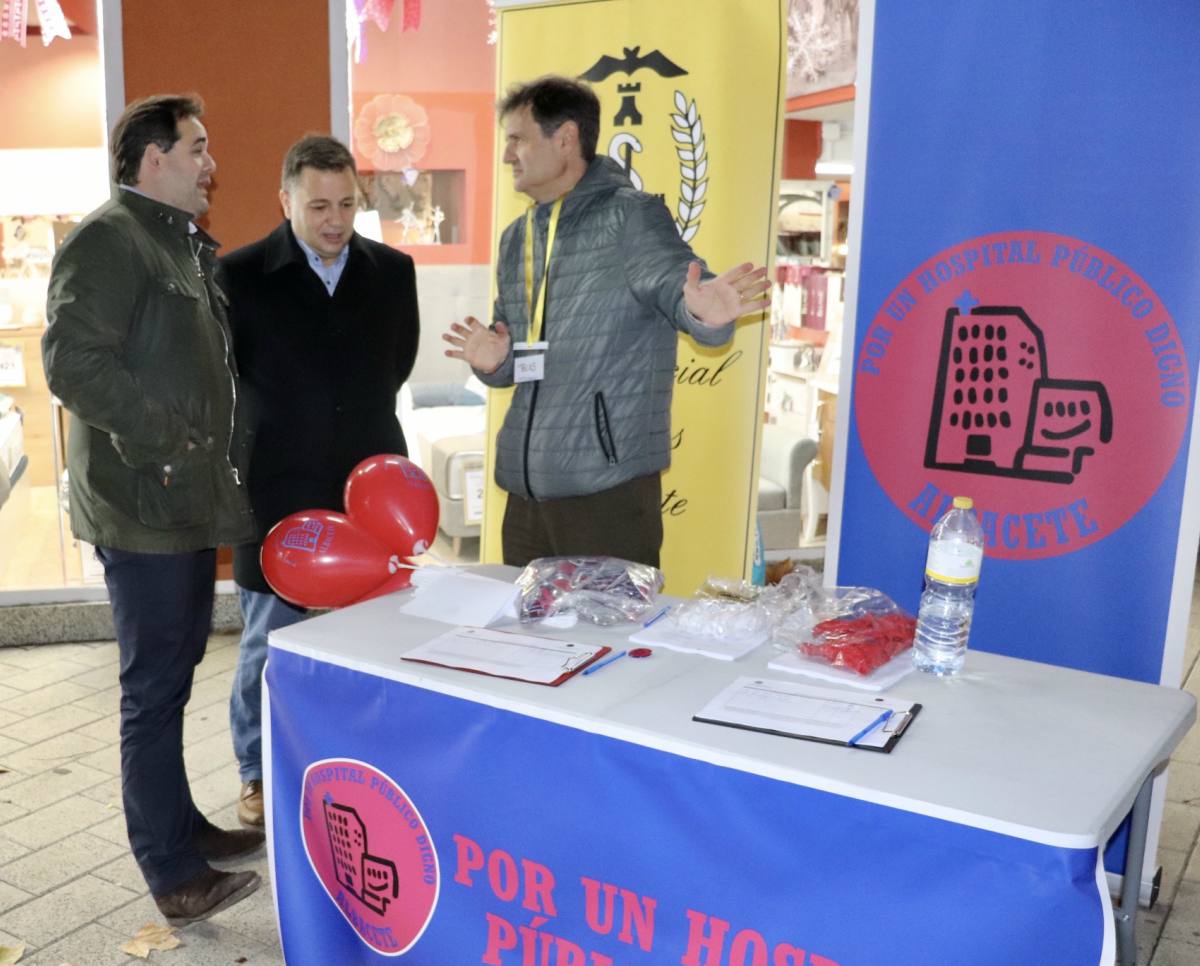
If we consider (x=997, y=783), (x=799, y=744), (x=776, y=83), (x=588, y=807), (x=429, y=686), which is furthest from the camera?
(x=776, y=83)

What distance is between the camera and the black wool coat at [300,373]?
2705mm

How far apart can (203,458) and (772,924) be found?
1414 mm

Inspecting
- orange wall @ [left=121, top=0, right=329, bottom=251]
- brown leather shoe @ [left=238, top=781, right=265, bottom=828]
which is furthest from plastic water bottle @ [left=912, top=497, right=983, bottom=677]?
orange wall @ [left=121, top=0, right=329, bottom=251]

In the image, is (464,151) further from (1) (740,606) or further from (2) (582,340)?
(1) (740,606)

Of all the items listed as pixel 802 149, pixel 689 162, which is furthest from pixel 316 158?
pixel 802 149

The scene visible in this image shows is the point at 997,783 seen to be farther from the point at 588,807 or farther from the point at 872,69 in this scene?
the point at 872,69

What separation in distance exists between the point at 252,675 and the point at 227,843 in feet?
1.28

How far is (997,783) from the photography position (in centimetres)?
142

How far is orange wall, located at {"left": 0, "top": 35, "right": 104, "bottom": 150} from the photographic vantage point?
4039mm

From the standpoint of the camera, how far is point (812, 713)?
1.62 metres

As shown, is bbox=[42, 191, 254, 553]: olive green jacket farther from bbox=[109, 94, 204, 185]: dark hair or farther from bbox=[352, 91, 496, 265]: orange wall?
bbox=[352, 91, 496, 265]: orange wall

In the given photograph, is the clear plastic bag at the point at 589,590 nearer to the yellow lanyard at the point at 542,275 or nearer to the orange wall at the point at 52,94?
the yellow lanyard at the point at 542,275

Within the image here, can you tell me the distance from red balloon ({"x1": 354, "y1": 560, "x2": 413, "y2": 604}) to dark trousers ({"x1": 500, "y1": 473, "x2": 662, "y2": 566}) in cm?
42

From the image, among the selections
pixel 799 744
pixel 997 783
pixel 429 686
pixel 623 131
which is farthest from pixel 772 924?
pixel 623 131
